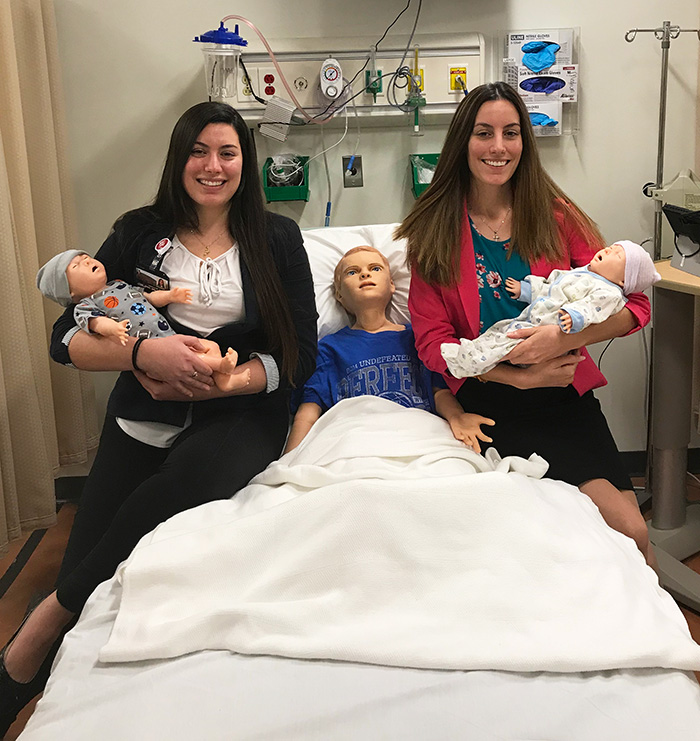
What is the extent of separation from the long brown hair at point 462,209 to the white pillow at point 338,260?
312mm

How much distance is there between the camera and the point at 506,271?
203 cm

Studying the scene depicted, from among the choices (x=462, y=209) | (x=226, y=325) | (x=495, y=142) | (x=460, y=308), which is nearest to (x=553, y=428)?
(x=460, y=308)

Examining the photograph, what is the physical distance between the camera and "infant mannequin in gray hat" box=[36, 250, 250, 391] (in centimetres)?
180

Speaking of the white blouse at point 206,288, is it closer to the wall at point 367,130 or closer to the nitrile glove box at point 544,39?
the wall at point 367,130

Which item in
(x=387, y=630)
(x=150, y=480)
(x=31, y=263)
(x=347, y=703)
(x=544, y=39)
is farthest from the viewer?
(x=544, y=39)

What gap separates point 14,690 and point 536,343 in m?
1.42

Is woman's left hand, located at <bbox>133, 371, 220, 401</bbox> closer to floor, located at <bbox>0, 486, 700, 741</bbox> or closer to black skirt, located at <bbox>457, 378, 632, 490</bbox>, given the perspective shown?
black skirt, located at <bbox>457, 378, 632, 490</bbox>

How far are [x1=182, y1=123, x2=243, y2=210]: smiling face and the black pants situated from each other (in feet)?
1.92

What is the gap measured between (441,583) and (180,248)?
1.16 metres

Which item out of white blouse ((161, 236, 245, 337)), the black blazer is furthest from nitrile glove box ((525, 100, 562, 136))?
white blouse ((161, 236, 245, 337))

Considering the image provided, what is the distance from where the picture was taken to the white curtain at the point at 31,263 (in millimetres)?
2258

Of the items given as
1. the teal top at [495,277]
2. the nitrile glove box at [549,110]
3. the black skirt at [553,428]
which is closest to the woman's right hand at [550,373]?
the black skirt at [553,428]

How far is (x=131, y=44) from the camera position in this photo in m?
2.70

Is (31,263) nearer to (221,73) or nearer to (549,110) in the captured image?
(221,73)
